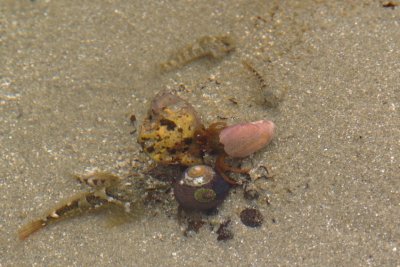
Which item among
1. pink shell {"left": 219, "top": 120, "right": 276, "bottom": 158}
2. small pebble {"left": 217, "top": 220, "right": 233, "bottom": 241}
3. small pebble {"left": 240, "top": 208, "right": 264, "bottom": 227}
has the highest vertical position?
pink shell {"left": 219, "top": 120, "right": 276, "bottom": 158}

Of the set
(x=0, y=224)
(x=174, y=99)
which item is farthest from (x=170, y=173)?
(x=0, y=224)

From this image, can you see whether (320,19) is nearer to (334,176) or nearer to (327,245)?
(334,176)

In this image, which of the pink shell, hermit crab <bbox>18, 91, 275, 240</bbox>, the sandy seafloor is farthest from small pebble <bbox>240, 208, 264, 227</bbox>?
the pink shell

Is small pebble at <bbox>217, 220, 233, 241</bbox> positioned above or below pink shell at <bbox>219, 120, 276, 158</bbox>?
below

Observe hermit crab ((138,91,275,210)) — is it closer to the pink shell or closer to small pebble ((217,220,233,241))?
the pink shell

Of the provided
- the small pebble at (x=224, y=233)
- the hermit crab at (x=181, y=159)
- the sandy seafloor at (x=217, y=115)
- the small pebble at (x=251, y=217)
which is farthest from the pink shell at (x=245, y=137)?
the small pebble at (x=224, y=233)

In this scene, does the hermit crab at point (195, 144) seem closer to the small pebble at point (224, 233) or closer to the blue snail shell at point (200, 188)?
the blue snail shell at point (200, 188)
